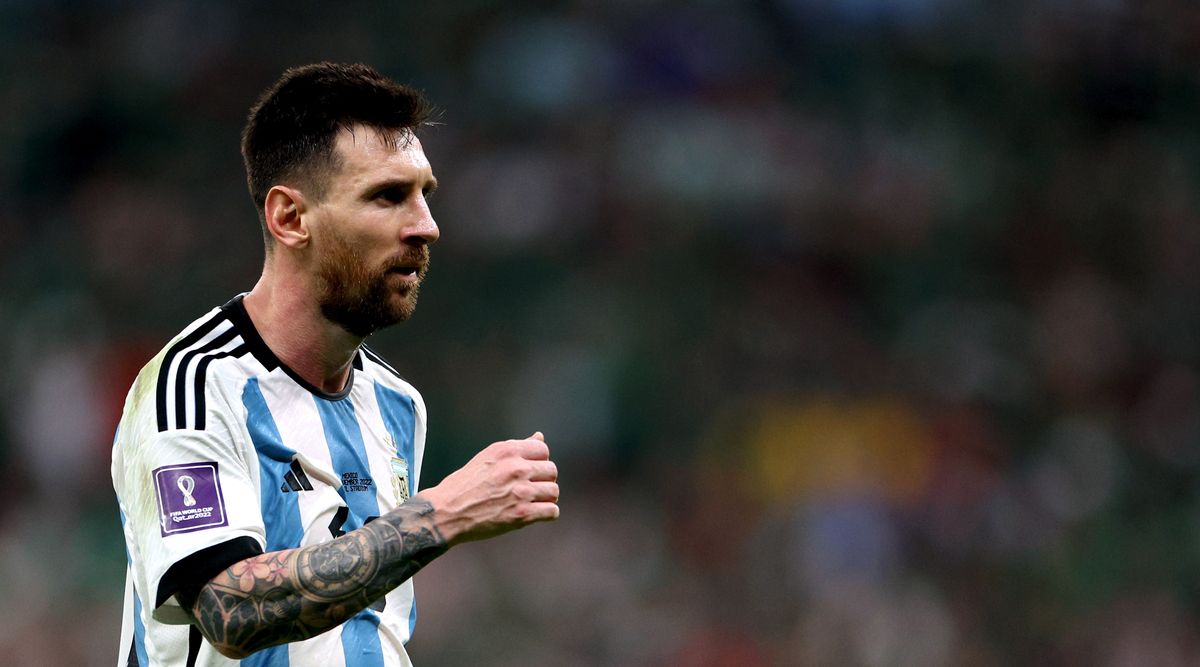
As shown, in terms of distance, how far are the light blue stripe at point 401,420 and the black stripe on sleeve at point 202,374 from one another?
0.47 meters

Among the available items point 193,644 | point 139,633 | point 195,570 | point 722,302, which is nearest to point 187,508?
point 195,570

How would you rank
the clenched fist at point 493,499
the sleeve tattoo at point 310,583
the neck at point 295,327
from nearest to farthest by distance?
the sleeve tattoo at point 310,583
the clenched fist at point 493,499
the neck at point 295,327

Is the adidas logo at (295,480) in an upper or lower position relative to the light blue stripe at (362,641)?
upper

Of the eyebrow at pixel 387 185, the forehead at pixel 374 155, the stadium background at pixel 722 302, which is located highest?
the forehead at pixel 374 155

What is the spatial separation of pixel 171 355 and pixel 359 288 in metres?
0.43

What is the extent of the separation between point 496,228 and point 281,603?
27.3 ft

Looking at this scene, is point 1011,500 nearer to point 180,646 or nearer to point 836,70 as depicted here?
point 836,70

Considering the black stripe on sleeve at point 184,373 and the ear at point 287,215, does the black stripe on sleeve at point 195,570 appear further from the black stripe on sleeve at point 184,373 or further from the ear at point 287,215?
the ear at point 287,215

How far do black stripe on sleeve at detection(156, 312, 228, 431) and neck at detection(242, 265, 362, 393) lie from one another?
0.09 metres

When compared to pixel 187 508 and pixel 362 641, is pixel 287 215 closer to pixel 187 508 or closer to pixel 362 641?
pixel 187 508

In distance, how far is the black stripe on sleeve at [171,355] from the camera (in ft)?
10.2

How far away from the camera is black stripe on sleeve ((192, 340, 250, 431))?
3.10m

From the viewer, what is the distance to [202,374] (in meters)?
3.19

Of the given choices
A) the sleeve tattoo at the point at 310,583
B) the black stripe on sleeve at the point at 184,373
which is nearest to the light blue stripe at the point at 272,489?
the black stripe on sleeve at the point at 184,373
